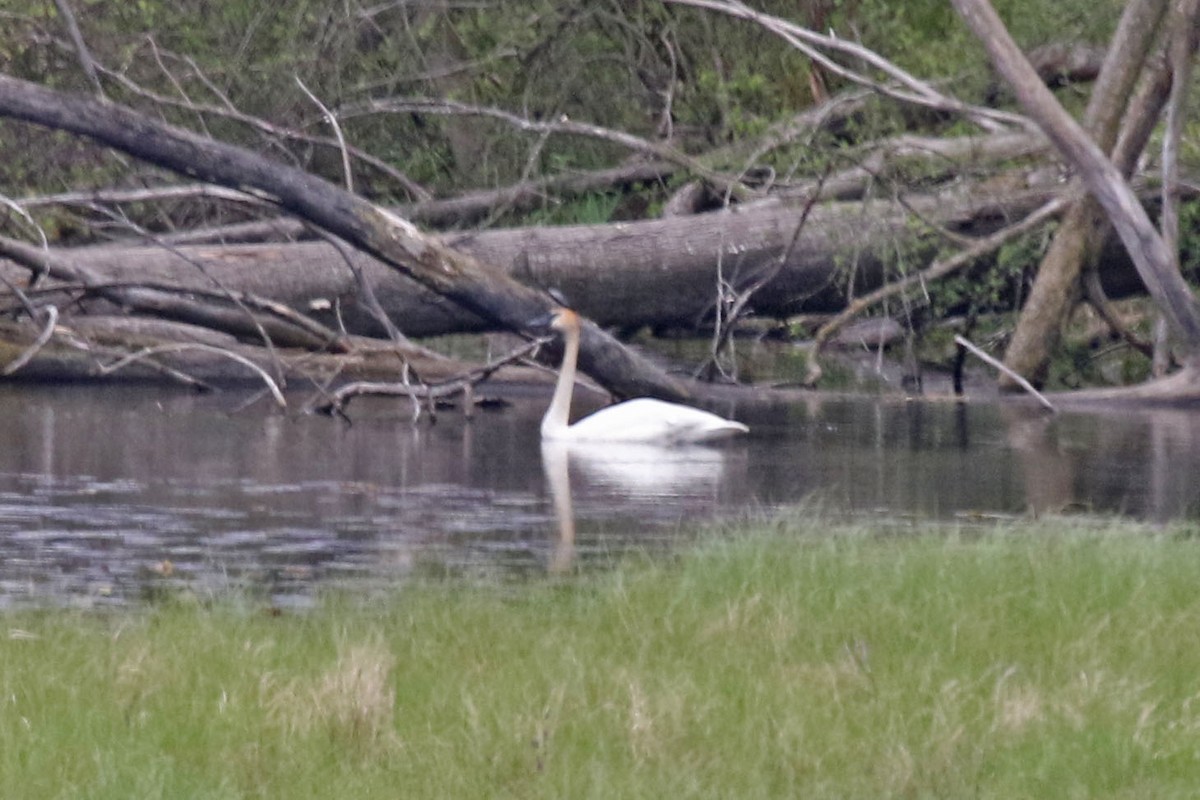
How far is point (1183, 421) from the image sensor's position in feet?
45.6

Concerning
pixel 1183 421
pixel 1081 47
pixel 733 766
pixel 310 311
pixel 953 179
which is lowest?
pixel 733 766

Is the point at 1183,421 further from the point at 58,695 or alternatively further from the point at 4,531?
the point at 58,695

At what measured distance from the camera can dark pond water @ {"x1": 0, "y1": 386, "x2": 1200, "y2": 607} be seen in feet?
23.9

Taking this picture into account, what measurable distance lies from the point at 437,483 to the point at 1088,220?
Result: 6.96m

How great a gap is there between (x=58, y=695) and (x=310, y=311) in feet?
33.9

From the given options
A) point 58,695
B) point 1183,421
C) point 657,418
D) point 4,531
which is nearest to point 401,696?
point 58,695

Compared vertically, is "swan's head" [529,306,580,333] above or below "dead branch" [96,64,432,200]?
below

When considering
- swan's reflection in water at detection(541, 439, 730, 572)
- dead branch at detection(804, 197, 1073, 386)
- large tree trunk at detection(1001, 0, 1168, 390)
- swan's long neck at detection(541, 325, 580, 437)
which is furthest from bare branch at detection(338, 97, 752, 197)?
swan's reflection in water at detection(541, 439, 730, 572)

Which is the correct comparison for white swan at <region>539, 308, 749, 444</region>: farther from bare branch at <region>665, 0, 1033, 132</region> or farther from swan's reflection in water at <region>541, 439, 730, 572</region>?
bare branch at <region>665, 0, 1033, 132</region>

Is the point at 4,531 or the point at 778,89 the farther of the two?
the point at 778,89

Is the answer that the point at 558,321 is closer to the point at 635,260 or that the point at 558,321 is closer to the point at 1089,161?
the point at 635,260

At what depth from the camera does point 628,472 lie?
10.8 m

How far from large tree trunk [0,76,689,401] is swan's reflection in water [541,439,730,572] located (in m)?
1.24

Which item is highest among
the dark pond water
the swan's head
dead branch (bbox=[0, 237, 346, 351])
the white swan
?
dead branch (bbox=[0, 237, 346, 351])
